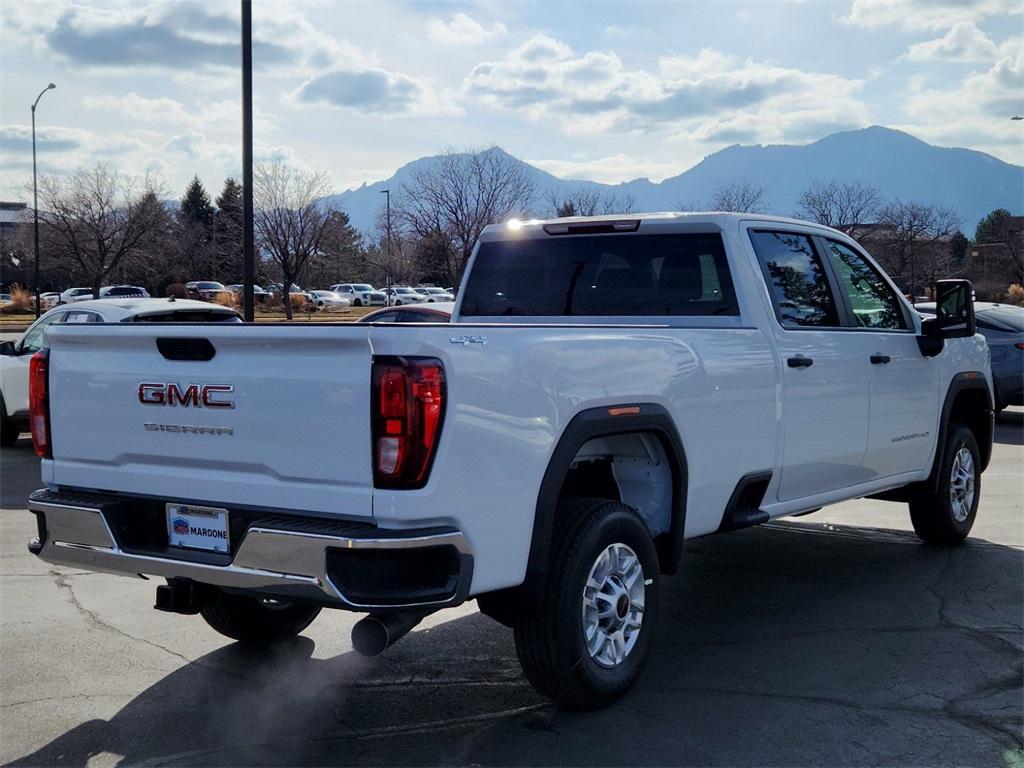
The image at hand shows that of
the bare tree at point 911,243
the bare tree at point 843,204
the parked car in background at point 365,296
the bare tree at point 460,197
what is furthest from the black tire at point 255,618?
the parked car in background at point 365,296

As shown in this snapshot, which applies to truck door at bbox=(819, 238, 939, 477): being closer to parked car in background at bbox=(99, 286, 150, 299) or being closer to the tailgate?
the tailgate

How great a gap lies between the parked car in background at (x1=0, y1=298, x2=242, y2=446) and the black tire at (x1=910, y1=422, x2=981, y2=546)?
708 cm

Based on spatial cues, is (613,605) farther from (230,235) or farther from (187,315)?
(230,235)

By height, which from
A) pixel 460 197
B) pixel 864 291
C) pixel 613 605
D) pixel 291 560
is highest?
pixel 460 197

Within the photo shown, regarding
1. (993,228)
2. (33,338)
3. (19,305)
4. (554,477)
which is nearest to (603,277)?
(554,477)

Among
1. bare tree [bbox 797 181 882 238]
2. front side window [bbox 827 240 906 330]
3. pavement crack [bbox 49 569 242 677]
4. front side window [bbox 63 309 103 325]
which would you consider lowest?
pavement crack [bbox 49 569 242 677]

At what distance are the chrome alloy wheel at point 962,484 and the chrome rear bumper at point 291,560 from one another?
499 cm

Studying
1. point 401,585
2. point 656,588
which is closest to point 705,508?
point 656,588

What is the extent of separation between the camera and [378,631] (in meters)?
3.93

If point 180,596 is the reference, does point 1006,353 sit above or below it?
above

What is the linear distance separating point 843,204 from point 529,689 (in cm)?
4656

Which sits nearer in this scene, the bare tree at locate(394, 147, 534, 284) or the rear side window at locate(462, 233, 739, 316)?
the rear side window at locate(462, 233, 739, 316)

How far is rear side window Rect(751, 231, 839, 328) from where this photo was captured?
594 centimetres

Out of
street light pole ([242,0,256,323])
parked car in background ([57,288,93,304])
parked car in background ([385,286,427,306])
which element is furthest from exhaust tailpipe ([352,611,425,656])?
parked car in background ([385,286,427,306])
